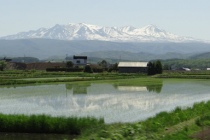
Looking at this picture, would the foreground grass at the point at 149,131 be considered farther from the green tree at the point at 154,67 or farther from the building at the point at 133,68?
the building at the point at 133,68

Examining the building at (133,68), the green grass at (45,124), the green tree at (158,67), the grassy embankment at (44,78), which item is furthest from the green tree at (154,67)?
the green grass at (45,124)

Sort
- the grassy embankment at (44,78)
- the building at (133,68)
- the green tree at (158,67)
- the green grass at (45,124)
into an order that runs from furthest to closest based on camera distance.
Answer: the building at (133,68)
the green tree at (158,67)
the grassy embankment at (44,78)
the green grass at (45,124)

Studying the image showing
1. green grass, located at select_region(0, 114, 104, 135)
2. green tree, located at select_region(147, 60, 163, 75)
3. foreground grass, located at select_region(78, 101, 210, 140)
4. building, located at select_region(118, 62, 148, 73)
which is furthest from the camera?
building, located at select_region(118, 62, 148, 73)

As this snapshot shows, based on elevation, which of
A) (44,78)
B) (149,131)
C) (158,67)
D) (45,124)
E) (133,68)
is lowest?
(45,124)

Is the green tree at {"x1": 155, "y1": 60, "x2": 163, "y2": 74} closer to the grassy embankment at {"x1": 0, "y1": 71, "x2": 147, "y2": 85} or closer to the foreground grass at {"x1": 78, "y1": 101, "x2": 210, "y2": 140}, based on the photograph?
the grassy embankment at {"x1": 0, "y1": 71, "x2": 147, "y2": 85}

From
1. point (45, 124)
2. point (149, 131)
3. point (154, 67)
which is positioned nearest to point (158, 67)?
point (154, 67)

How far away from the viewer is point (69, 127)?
18.5 metres

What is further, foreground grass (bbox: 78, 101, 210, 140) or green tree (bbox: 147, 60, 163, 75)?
green tree (bbox: 147, 60, 163, 75)

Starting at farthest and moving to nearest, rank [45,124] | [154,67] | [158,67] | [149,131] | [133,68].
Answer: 1. [133,68]
2. [158,67]
3. [154,67]
4. [45,124]
5. [149,131]

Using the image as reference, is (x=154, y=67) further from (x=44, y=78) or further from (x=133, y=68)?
(x=44, y=78)

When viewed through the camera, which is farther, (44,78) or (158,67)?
(158,67)

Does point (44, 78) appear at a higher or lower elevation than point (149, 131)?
lower

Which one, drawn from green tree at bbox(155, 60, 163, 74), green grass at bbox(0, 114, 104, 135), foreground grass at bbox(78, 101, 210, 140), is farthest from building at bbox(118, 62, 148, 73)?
green grass at bbox(0, 114, 104, 135)

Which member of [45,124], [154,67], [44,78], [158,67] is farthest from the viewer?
[158,67]
